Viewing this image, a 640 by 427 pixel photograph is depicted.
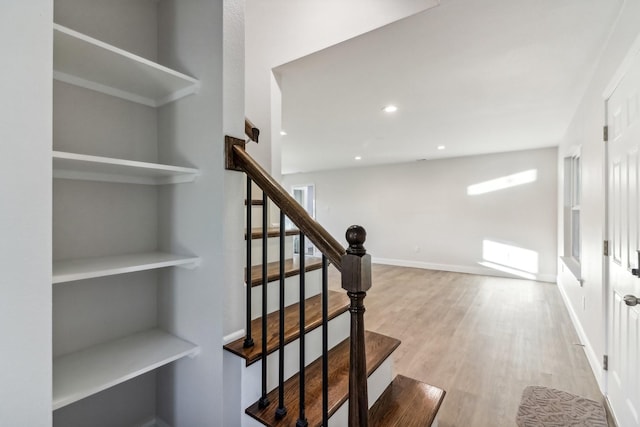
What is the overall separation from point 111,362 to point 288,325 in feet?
2.38

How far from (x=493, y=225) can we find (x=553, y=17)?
460 cm

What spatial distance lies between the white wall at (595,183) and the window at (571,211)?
114 cm

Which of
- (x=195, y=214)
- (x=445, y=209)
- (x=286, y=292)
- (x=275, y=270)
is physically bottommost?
(x=286, y=292)

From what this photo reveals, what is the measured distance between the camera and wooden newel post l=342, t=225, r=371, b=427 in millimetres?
869

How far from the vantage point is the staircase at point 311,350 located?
0.88 meters

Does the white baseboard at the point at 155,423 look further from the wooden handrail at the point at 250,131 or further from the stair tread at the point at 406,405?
the wooden handrail at the point at 250,131

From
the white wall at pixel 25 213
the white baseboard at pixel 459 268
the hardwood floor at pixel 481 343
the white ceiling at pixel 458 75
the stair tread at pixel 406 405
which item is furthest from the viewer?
the white baseboard at pixel 459 268

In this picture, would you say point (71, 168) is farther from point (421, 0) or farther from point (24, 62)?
point (421, 0)

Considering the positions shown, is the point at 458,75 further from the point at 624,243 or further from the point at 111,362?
the point at 111,362

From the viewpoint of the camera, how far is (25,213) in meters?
0.78

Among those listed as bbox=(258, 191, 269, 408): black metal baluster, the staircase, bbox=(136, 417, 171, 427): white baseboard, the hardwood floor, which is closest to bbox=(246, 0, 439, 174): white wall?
the staircase

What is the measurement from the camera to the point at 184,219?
1330mm

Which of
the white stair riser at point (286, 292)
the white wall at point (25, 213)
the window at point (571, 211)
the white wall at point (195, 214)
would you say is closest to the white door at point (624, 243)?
the white stair riser at point (286, 292)

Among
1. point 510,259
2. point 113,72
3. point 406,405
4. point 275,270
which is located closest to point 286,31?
point 113,72
